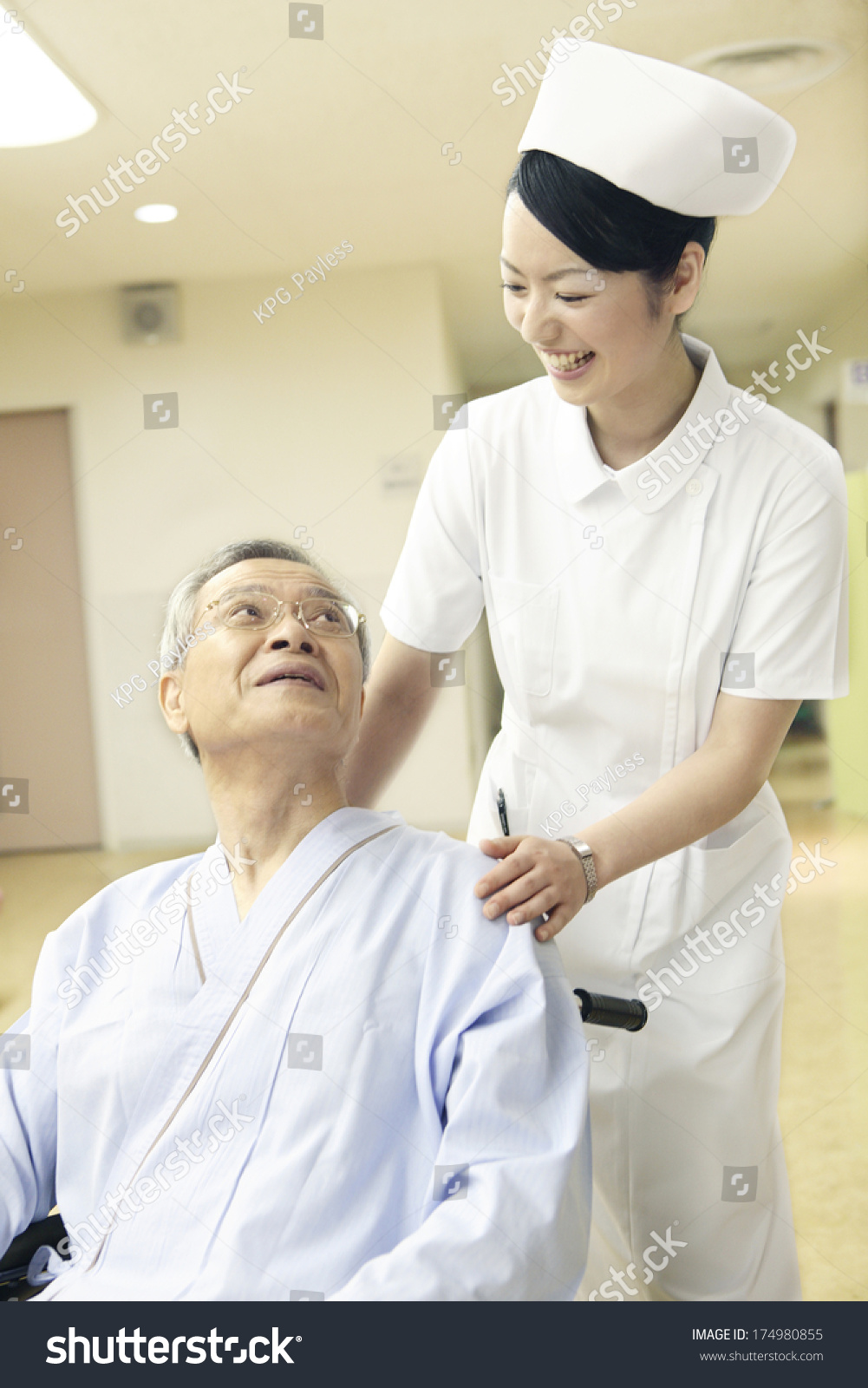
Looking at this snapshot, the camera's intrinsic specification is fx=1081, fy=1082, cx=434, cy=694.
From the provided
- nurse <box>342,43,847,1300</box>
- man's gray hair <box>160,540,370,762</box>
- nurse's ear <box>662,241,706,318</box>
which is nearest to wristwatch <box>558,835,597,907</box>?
nurse <box>342,43,847,1300</box>

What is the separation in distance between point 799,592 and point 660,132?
1.64ft

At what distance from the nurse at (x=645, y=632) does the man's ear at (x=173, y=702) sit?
9.1 inches

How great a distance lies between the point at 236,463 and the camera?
1528 mm

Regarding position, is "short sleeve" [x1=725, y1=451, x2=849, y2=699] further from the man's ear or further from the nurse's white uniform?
the man's ear

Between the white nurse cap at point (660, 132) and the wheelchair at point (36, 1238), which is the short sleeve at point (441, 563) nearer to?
the white nurse cap at point (660, 132)

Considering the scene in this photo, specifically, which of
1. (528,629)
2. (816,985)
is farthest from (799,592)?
(816,985)

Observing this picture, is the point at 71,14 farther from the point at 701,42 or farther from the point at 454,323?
the point at 701,42

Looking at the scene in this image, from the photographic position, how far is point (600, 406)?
4.15ft

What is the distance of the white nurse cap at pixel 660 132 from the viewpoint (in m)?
1.09

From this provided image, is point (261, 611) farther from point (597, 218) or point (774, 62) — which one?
point (774, 62)

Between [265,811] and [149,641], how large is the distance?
440 millimetres
